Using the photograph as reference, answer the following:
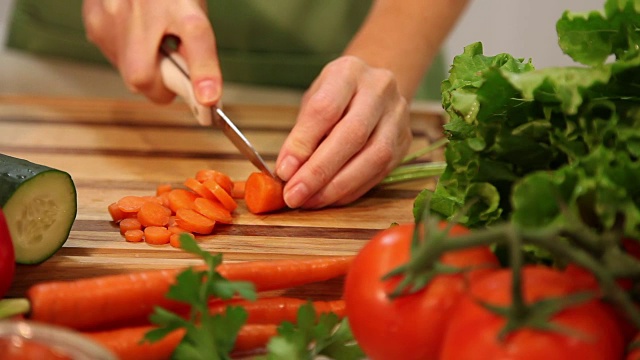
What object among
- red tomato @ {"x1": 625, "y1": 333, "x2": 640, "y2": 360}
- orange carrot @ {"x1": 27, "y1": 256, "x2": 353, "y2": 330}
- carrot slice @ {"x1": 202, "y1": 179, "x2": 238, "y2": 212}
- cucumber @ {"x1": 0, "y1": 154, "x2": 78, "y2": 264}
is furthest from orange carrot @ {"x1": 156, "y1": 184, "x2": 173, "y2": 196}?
red tomato @ {"x1": 625, "y1": 333, "x2": 640, "y2": 360}

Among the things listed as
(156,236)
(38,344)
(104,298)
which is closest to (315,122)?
(156,236)

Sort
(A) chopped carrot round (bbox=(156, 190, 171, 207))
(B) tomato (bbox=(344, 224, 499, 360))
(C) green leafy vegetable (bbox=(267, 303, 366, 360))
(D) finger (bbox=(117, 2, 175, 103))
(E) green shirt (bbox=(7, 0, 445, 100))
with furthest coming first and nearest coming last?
(E) green shirt (bbox=(7, 0, 445, 100)), (D) finger (bbox=(117, 2, 175, 103)), (A) chopped carrot round (bbox=(156, 190, 171, 207)), (C) green leafy vegetable (bbox=(267, 303, 366, 360)), (B) tomato (bbox=(344, 224, 499, 360))

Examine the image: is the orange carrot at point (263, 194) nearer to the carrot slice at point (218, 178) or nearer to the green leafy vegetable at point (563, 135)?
the carrot slice at point (218, 178)

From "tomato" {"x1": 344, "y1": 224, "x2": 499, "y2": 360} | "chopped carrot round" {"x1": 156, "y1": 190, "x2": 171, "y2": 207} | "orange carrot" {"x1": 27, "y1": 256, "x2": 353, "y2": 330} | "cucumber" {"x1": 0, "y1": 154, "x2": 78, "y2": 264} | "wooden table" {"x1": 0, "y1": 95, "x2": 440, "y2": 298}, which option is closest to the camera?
"tomato" {"x1": 344, "y1": 224, "x2": 499, "y2": 360}

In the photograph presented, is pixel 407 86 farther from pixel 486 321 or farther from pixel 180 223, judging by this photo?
pixel 486 321

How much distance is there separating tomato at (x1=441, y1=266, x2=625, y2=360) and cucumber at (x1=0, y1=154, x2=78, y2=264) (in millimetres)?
839

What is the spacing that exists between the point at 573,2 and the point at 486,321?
142 inches

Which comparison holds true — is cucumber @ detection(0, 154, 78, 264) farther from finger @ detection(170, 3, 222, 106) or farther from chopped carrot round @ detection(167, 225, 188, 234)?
finger @ detection(170, 3, 222, 106)

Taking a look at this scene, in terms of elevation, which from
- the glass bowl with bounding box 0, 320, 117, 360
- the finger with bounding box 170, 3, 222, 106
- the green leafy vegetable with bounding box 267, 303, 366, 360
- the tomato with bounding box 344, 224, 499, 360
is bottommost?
the finger with bounding box 170, 3, 222, 106

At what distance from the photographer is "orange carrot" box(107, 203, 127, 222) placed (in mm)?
1753

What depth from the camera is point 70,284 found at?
124cm

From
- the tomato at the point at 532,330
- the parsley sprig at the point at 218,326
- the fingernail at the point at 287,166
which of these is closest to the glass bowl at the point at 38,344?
the parsley sprig at the point at 218,326

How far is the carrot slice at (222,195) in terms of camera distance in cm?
180

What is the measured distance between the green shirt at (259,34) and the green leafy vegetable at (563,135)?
4.88ft
